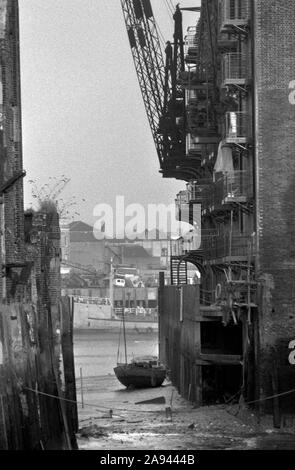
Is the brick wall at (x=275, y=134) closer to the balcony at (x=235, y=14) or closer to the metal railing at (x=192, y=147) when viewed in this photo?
the balcony at (x=235, y=14)

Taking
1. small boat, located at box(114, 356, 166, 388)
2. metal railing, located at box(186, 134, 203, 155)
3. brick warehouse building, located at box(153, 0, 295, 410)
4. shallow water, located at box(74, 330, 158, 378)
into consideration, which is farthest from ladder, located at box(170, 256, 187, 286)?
brick warehouse building, located at box(153, 0, 295, 410)

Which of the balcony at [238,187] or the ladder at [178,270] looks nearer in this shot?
the balcony at [238,187]

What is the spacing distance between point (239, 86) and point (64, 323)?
13423mm

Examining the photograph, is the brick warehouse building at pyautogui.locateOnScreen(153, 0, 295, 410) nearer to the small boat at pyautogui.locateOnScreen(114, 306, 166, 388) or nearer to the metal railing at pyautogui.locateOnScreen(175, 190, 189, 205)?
the small boat at pyautogui.locateOnScreen(114, 306, 166, 388)

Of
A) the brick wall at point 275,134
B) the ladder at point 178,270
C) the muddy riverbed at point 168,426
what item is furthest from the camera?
the ladder at point 178,270

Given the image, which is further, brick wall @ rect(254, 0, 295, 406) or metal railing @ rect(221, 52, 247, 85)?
metal railing @ rect(221, 52, 247, 85)

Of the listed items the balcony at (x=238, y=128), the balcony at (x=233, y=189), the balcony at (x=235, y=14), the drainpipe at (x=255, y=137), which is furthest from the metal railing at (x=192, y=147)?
the drainpipe at (x=255, y=137)

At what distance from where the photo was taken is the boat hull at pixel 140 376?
204 feet

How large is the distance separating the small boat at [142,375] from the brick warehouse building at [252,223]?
242 inches

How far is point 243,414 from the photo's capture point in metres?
43.2

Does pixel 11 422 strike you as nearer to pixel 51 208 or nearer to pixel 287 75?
pixel 287 75

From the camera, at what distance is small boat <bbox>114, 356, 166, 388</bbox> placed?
2442 inches

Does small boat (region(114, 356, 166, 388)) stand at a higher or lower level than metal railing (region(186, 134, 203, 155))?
lower

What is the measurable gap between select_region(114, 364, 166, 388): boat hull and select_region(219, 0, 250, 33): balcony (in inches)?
787
